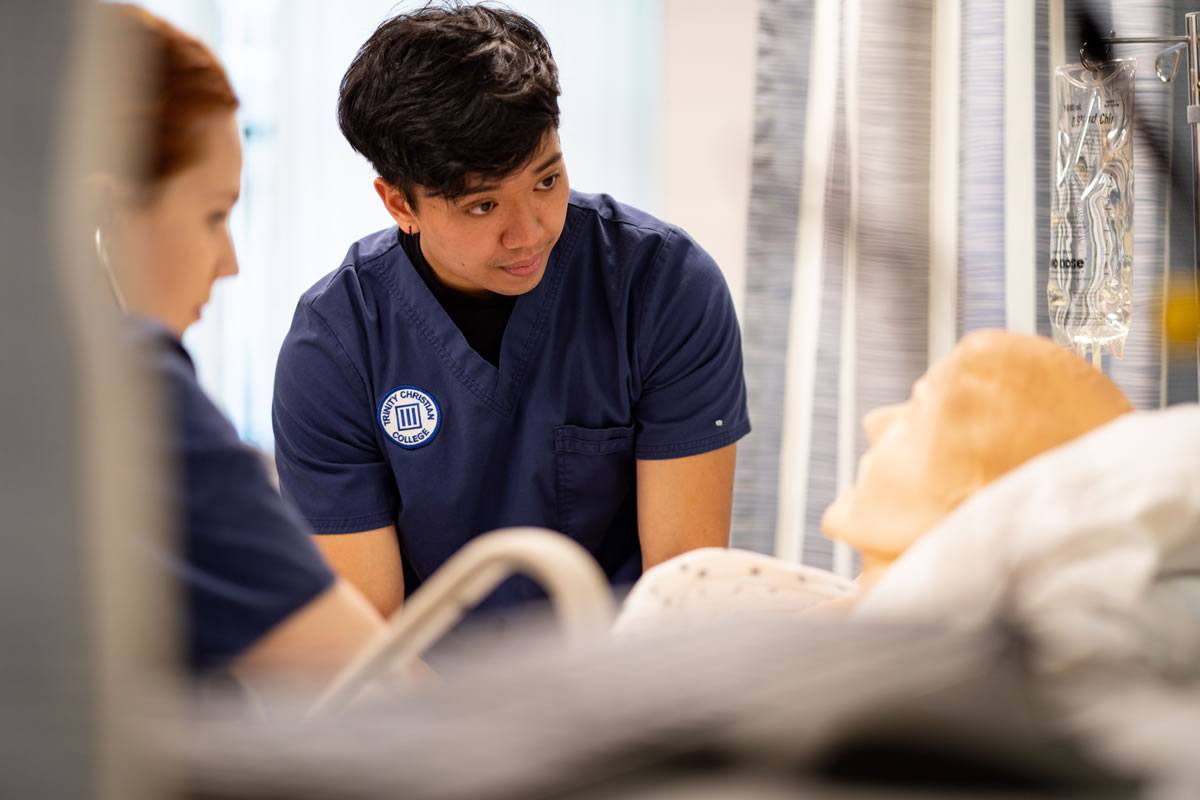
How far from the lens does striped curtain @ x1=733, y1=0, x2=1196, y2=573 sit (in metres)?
1.76

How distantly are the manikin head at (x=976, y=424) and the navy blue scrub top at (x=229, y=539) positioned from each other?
48 centimetres

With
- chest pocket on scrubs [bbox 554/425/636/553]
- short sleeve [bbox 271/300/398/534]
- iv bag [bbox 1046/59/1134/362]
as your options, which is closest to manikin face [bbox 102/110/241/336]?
Answer: short sleeve [bbox 271/300/398/534]

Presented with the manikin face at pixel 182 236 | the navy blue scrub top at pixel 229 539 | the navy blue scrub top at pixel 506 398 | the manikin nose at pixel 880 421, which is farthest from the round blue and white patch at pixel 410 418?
the navy blue scrub top at pixel 229 539

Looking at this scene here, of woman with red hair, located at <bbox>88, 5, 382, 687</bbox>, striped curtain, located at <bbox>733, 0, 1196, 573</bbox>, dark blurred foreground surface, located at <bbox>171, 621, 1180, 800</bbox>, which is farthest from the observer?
striped curtain, located at <bbox>733, 0, 1196, 573</bbox>

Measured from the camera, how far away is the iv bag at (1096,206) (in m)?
1.49

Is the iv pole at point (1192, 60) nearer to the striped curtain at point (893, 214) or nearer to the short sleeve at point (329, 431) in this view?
the striped curtain at point (893, 214)

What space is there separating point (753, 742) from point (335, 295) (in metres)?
1.18

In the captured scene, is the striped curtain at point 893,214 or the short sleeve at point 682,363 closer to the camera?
the short sleeve at point 682,363

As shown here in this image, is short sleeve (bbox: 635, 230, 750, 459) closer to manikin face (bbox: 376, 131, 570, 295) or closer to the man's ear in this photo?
manikin face (bbox: 376, 131, 570, 295)

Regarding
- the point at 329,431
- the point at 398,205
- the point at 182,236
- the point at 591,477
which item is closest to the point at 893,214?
the point at 591,477

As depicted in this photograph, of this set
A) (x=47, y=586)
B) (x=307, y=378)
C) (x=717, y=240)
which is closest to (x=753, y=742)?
(x=47, y=586)

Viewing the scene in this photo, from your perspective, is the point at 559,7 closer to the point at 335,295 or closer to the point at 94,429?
the point at 335,295

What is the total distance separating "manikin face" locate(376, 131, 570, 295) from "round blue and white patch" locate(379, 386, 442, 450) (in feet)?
0.52

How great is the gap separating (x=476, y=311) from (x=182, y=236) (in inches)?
32.0
